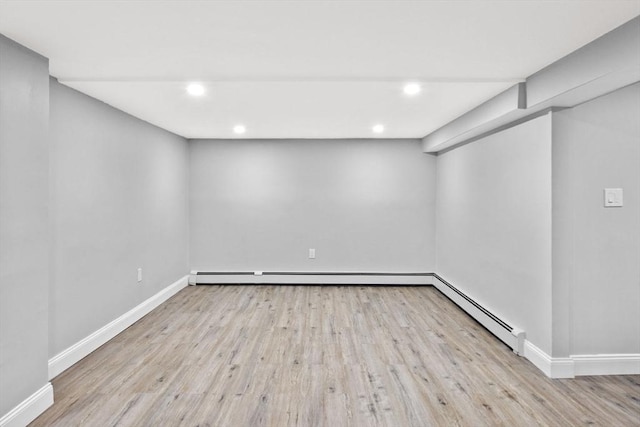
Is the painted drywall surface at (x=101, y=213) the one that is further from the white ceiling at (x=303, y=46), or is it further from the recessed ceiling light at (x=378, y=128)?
the recessed ceiling light at (x=378, y=128)

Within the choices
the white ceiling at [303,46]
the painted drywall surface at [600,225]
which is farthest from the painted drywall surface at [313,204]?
the painted drywall surface at [600,225]

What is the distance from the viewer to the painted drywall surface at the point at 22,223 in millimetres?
1881

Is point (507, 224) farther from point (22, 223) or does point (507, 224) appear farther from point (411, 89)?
point (22, 223)

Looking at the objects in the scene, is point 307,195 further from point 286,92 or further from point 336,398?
point 336,398

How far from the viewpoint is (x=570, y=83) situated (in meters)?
2.13

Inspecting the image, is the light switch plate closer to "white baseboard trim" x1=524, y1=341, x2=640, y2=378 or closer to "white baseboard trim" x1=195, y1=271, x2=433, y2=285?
"white baseboard trim" x1=524, y1=341, x2=640, y2=378

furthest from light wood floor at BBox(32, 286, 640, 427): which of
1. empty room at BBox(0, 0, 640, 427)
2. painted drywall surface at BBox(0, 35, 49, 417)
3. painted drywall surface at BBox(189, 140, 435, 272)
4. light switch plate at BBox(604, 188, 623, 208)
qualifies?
painted drywall surface at BBox(189, 140, 435, 272)

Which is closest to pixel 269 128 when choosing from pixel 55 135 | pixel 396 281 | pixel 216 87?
pixel 216 87

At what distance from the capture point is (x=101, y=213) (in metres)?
3.13

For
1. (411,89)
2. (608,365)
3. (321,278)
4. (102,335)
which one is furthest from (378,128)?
(102,335)

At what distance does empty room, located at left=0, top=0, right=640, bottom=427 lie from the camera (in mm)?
1854

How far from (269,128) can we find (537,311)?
320cm

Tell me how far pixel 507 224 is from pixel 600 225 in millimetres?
700

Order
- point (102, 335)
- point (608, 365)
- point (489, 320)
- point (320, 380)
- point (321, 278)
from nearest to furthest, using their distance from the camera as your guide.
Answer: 1. point (320, 380)
2. point (608, 365)
3. point (102, 335)
4. point (489, 320)
5. point (321, 278)
